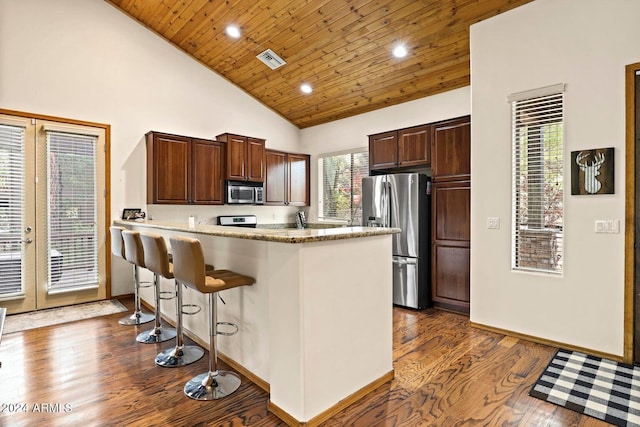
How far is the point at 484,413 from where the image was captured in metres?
2.09

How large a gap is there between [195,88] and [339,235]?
4593 mm

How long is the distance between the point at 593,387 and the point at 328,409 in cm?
184

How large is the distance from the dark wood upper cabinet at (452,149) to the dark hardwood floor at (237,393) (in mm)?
1819

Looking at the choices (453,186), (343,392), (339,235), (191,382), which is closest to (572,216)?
(453,186)

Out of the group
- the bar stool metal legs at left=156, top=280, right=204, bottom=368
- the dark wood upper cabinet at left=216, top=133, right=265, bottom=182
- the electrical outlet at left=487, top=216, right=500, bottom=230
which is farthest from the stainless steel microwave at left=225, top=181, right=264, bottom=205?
the electrical outlet at left=487, top=216, right=500, bottom=230

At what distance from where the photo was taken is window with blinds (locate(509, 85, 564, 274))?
307 centimetres

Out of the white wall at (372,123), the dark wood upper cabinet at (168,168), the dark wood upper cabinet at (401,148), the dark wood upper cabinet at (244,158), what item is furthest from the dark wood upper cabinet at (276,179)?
the dark wood upper cabinet at (401,148)

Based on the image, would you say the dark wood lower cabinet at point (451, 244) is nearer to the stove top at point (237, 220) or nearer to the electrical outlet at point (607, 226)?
the electrical outlet at point (607, 226)

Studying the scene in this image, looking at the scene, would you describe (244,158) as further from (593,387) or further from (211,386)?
(593,387)

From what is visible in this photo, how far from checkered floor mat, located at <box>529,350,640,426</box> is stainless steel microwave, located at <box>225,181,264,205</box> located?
448 centimetres

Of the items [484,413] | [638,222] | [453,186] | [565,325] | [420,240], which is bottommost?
[484,413]

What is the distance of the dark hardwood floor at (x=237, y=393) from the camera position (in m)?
2.03

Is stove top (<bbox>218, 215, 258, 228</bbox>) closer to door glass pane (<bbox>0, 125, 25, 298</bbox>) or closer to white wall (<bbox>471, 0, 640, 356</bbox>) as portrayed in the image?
door glass pane (<bbox>0, 125, 25, 298</bbox>)

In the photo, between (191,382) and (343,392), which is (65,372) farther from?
(343,392)
